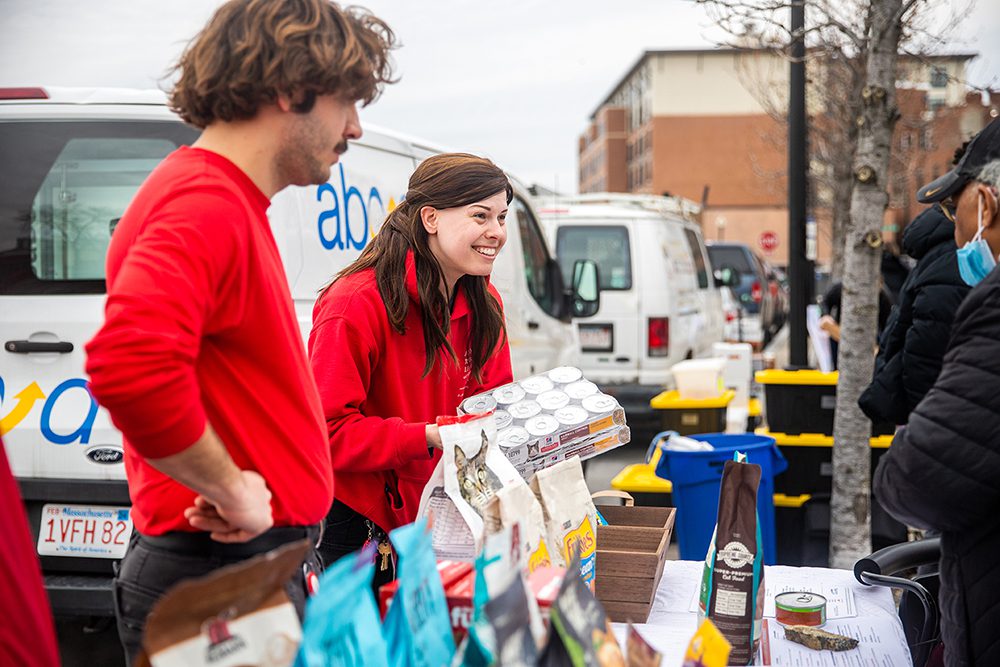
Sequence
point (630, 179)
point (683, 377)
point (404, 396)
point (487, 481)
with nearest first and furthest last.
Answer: point (487, 481) → point (404, 396) → point (683, 377) → point (630, 179)

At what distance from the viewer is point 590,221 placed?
10.4m

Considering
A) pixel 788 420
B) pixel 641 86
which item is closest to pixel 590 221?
pixel 788 420

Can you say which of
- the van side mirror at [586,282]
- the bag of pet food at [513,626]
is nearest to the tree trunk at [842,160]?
the van side mirror at [586,282]

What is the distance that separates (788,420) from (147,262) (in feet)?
17.2

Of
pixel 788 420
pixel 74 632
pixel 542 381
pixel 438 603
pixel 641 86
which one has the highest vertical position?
pixel 641 86

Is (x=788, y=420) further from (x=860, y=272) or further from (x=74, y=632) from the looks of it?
(x=74, y=632)

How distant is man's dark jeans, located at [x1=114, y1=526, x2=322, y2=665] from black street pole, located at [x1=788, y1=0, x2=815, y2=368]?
658 cm

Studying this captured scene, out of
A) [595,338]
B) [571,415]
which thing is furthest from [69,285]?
[595,338]

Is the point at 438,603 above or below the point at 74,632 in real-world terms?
above

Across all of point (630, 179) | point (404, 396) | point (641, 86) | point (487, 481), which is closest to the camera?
point (487, 481)

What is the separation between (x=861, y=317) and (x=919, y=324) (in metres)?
1.20

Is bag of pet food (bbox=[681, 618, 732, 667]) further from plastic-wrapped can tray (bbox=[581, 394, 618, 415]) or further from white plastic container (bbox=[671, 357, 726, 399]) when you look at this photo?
white plastic container (bbox=[671, 357, 726, 399])

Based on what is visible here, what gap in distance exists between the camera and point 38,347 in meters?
3.67

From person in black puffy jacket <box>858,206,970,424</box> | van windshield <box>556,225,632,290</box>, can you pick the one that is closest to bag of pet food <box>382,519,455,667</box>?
person in black puffy jacket <box>858,206,970,424</box>
